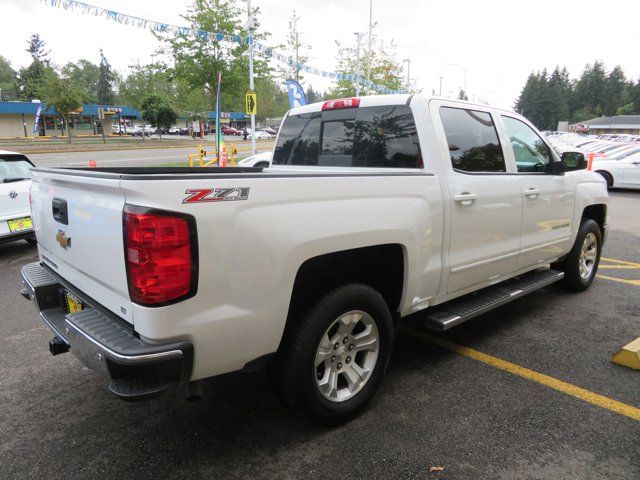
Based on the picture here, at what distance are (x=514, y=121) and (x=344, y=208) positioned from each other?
8.07 feet

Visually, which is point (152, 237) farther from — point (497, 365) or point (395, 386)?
point (497, 365)

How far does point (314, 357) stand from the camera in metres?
2.55

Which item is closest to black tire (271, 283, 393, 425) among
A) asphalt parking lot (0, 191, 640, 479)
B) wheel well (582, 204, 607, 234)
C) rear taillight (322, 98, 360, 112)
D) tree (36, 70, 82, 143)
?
asphalt parking lot (0, 191, 640, 479)

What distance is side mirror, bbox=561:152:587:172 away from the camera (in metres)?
4.46

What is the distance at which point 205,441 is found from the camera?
105 inches

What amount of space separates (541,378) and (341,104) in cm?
260

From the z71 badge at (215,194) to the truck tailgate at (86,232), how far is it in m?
0.31

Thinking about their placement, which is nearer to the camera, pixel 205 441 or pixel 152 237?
pixel 152 237

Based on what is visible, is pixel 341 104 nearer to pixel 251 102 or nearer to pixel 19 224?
pixel 19 224

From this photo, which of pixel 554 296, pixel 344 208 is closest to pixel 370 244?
pixel 344 208

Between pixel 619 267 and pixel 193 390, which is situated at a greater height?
pixel 193 390

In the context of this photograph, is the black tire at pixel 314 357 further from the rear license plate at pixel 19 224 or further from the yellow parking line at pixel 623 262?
the yellow parking line at pixel 623 262

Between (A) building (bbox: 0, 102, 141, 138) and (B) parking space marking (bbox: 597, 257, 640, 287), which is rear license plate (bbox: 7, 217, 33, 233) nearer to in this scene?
(B) parking space marking (bbox: 597, 257, 640, 287)

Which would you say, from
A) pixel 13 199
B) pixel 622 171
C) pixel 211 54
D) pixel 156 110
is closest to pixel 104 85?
pixel 156 110
